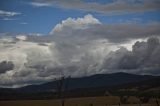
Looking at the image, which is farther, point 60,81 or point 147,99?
point 147,99

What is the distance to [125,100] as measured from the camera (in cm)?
11644

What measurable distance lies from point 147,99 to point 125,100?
23.0 feet

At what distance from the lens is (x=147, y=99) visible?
11331 cm

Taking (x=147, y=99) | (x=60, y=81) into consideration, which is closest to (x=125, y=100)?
(x=147, y=99)

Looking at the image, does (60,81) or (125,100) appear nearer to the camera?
(60,81)

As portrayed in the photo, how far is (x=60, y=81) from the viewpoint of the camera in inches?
3098

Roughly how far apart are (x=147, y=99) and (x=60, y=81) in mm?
43087

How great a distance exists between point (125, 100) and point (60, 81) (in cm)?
4277

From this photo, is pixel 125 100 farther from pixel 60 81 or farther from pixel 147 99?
pixel 60 81
